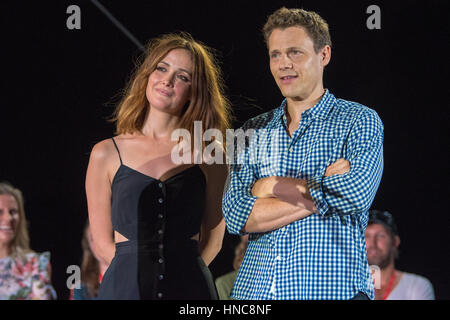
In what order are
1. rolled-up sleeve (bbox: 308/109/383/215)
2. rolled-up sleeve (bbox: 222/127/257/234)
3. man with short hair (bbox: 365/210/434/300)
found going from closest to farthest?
rolled-up sleeve (bbox: 308/109/383/215), rolled-up sleeve (bbox: 222/127/257/234), man with short hair (bbox: 365/210/434/300)

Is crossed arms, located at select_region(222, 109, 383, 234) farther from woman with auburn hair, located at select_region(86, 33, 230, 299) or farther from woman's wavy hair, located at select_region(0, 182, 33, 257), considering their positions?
woman's wavy hair, located at select_region(0, 182, 33, 257)

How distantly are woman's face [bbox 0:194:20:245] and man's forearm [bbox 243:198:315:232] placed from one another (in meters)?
2.77

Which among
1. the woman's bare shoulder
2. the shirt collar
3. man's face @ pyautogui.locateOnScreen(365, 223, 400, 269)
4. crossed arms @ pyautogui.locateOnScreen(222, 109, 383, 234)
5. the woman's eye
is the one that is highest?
the woman's eye

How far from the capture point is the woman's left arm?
274 centimetres

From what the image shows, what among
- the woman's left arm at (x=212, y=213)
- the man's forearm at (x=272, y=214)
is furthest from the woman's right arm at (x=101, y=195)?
the man's forearm at (x=272, y=214)

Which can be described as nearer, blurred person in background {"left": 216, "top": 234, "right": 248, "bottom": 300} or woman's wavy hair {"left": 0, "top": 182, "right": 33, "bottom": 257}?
blurred person in background {"left": 216, "top": 234, "right": 248, "bottom": 300}

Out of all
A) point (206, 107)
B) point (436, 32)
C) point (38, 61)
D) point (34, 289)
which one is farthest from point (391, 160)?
point (34, 289)

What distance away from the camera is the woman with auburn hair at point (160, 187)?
2473 mm

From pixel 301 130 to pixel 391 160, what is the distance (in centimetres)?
157

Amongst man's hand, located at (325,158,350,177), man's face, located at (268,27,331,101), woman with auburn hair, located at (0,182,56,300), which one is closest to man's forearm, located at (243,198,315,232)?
man's hand, located at (325,158,350,177)

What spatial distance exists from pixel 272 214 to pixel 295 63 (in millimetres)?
635

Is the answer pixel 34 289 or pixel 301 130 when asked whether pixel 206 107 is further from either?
pixel 34 289

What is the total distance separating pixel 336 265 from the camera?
2.23m

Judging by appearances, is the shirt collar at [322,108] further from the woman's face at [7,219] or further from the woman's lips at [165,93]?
the woman's face at [7,219]
